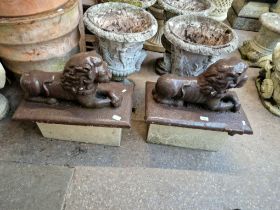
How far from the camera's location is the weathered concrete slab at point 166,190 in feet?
4.18

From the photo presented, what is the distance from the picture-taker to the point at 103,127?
136cm

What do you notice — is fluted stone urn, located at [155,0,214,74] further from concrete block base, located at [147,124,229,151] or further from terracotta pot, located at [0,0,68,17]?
terracotta pot, located at [0,0,68,17]

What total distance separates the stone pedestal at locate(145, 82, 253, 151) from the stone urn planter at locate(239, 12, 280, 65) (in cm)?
107

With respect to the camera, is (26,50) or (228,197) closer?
(228,197)

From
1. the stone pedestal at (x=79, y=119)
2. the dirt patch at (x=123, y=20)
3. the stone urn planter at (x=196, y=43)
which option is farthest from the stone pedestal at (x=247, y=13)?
the stone pedestal at (x=79, y=119)

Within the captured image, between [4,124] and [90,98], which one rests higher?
[90,98]

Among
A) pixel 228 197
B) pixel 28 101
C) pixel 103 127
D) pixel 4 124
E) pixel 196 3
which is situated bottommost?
pixel 228 197

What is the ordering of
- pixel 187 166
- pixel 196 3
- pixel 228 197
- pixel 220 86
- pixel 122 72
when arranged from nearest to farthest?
pixel 220 86 < pixel 228 197 < pixel 187 166 < pixel 122 72 < pixel 196 3

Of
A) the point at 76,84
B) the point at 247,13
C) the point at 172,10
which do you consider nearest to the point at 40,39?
the point at 76,84

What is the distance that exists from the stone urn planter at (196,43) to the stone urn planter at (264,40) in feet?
2.27

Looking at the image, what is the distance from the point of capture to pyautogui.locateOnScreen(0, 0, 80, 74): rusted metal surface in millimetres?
1348

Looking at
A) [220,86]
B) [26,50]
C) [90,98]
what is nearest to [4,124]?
[26,50]

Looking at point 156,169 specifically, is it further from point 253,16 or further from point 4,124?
point 253,16

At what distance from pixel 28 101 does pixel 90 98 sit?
1.17 feet
